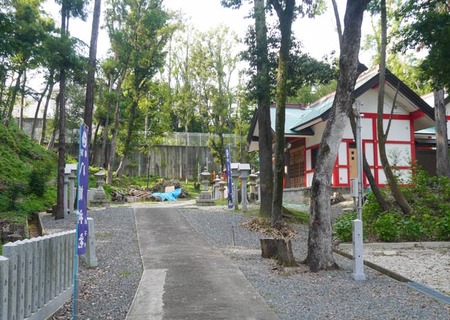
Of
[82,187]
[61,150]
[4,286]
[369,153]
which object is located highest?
[369,153]

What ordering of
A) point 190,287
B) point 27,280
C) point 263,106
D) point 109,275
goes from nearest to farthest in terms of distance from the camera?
1. point 27,280
2. point 190,287
3. point 109,275
4. point 263,106

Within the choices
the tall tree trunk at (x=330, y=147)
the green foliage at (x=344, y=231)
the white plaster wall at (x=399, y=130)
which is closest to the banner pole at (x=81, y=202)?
the tall tree trunk at (x=330, y=147)

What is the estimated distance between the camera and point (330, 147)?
27.7 ft

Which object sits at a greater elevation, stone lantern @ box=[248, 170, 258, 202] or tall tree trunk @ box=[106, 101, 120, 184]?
tall tree trunk @ box=[106, 101, 120, 184]

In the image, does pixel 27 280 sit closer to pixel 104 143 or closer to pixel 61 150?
pixel 61 150

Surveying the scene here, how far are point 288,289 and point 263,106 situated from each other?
912 cm

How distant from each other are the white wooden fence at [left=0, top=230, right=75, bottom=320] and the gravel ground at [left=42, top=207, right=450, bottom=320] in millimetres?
410

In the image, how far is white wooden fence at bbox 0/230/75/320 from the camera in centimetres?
391

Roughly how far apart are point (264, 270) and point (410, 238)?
5155 mm

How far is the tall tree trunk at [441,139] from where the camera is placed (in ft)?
64.9

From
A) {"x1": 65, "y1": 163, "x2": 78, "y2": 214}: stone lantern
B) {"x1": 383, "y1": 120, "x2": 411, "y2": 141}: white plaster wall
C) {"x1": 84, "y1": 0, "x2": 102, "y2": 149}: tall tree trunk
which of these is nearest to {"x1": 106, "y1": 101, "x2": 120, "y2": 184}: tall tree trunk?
{"x1": 65, "y1": 163, "x2": 78, "y2": 214}: stone lantern

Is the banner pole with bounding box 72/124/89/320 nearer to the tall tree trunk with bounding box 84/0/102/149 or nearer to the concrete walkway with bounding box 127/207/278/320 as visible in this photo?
the concrete walkway with bounding box 127/207/278/320

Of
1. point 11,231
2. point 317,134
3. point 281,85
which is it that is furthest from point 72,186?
point 317,134

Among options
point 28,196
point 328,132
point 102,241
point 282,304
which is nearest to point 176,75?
point 28,196
